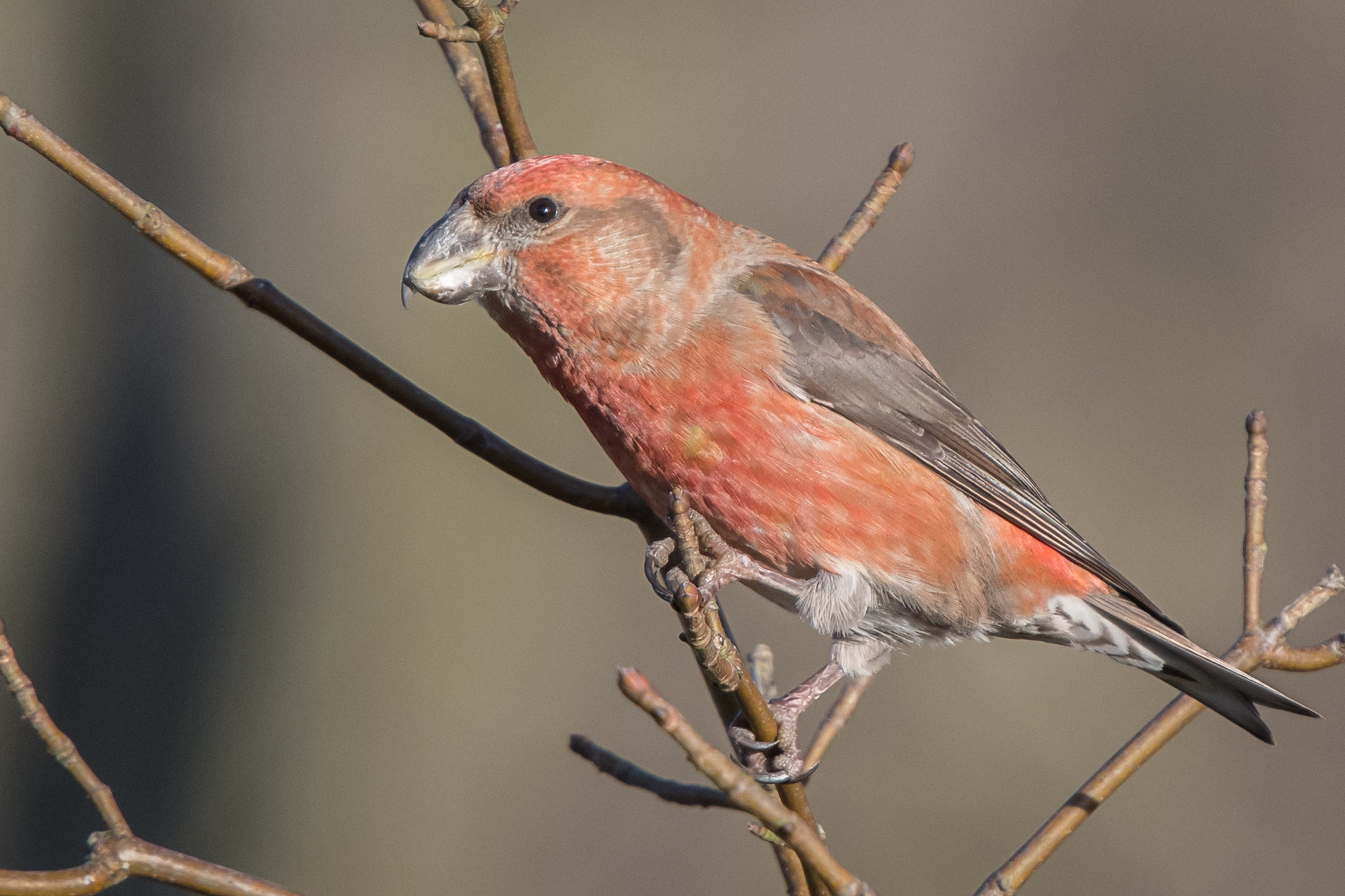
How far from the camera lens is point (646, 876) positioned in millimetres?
6695

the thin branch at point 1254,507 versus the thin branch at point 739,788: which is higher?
the thin branch at point 1254,507

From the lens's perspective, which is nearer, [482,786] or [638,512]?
[638,512]

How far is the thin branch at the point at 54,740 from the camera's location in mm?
2197

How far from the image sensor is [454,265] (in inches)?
128

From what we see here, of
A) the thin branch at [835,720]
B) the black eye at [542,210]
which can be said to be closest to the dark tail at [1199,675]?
the thin branch at [835,720]

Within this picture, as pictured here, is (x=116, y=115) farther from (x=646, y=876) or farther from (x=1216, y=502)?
(x=1216, y=502)

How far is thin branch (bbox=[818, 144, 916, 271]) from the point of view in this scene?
3764 millimetres

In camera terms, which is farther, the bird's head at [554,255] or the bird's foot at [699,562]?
the bird's head at [554,255]

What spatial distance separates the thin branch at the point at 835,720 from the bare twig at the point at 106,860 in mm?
1430

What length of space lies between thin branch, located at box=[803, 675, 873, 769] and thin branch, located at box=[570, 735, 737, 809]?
38 centimetres

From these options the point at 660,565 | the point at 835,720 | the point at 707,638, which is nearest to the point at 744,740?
the point at 835,720

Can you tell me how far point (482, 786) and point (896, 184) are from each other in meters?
4.75

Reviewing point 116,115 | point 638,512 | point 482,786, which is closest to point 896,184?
point 638,512

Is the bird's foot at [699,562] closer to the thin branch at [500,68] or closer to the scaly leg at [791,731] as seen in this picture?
the scaly leg at [791,731]
